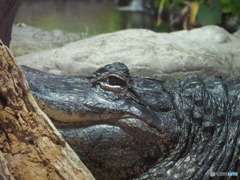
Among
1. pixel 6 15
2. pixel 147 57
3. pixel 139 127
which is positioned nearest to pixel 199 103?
pixel 139 127

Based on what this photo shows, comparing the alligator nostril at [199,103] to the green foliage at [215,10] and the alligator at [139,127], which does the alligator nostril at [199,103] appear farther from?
the green foliage at [215,10]

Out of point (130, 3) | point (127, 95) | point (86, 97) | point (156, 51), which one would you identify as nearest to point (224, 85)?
point (127, 95)

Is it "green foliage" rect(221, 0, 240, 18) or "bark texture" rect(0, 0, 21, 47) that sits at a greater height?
"bark texture" rect(0, 0, 21, 47)

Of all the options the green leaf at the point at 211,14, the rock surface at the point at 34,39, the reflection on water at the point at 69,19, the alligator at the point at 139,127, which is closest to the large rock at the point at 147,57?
the rock surface at the point at 34,39

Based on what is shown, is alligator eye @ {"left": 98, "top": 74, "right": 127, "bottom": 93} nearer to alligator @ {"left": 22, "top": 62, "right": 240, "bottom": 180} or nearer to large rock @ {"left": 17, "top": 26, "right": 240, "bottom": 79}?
alligator @ {"left": 22, "top": 62, "right": 240, "bottom": 180}

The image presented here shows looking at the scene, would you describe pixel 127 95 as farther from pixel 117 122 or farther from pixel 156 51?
pixel 156 51

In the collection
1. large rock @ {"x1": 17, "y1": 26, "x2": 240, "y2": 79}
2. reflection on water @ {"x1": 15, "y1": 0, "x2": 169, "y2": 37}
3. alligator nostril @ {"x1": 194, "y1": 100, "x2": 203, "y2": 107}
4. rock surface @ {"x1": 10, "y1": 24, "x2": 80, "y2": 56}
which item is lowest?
reflection on water @ {"x1": 15, "y1": 0, "x2": 169, "y2": 37}

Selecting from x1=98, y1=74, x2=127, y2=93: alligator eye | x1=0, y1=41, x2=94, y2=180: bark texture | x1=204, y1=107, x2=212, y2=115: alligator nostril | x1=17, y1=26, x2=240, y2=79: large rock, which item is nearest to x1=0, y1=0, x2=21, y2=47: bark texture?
x1=17, y1=26, x2=240, y2=79: large rock
